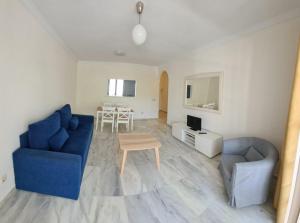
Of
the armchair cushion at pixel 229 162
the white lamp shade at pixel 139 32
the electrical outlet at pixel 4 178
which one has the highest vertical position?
the white lamp shade at pixel 139 32

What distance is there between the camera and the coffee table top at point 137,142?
251cm

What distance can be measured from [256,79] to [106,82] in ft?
17.6

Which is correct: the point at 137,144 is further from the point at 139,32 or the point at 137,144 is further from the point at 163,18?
the point at 163,18

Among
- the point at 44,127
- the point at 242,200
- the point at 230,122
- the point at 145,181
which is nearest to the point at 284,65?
the point at 230,122

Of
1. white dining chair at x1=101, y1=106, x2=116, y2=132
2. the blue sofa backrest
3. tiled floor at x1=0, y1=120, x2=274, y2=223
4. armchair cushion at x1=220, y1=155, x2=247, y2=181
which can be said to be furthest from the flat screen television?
the blue sofa backrest

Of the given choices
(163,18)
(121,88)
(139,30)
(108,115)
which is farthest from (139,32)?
→ (121,88)

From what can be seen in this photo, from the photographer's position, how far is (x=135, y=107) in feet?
22.7

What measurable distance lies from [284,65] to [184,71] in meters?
2.71

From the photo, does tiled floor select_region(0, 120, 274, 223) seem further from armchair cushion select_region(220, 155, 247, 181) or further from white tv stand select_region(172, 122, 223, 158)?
white tv stand select_region(172, 122, 223, 158)

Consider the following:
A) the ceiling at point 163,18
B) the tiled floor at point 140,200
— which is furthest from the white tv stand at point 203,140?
the ceiling at point 163,18

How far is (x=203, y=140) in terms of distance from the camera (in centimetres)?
331

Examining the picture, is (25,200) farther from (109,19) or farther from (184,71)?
(184,71)

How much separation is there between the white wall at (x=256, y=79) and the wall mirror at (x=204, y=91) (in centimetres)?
15

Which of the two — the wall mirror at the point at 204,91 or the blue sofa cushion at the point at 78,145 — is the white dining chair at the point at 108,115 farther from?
the wall mirror at the point at 204,91
